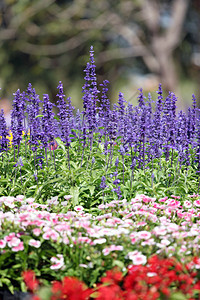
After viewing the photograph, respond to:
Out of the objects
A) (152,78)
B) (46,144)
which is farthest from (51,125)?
(152,78)

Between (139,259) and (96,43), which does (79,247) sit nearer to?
(139,259)

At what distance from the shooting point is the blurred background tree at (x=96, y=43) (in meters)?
20.4

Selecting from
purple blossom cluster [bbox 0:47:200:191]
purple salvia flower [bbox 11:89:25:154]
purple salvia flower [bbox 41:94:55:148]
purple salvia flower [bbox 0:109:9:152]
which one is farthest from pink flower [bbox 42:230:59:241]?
purple salvia flower [bbox 0:109:9:152]

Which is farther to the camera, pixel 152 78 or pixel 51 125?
pixel 152 78

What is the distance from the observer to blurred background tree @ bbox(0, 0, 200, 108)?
20.4 m

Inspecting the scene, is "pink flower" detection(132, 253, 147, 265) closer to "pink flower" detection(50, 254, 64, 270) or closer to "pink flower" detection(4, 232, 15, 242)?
"pink flower" detection(50, 254, 64, 270)

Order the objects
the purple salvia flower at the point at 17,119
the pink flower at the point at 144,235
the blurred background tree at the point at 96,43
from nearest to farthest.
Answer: the pink flower at the point at 144,235 < the purple salvia flower at the point at 17,119 < the blurred background tree at the point at 96,43

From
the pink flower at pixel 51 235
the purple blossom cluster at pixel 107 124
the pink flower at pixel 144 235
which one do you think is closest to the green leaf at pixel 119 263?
the pink flower at pixel 144 235

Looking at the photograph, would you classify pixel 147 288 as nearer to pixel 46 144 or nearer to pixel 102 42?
pixel 46 144

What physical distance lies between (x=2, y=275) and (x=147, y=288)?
114cm

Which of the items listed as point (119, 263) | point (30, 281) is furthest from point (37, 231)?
point (119, 263)

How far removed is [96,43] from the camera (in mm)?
21375

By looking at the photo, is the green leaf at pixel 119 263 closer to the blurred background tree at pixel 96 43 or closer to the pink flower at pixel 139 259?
the pink flower at pixel 139 259

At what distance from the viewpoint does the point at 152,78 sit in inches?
829
